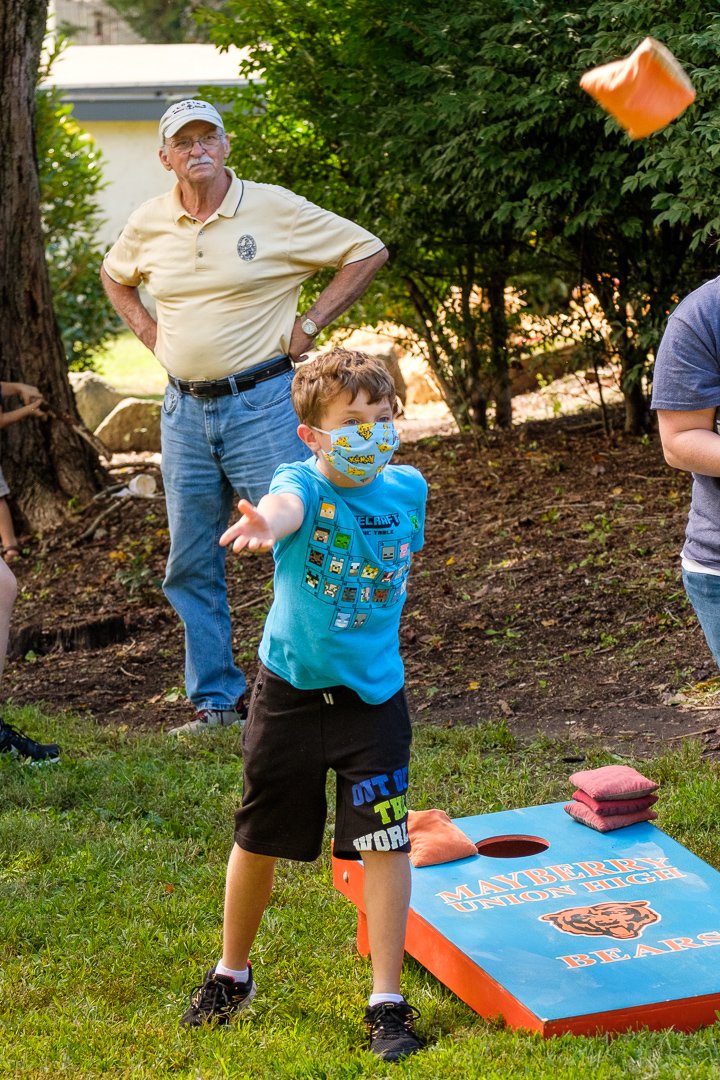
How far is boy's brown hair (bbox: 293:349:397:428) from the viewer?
9.81 ft

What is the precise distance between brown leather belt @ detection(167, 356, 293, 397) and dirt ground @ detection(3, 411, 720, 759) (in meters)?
1.53

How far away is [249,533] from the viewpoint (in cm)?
261

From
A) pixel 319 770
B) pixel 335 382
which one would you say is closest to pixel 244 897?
pixel 319 770

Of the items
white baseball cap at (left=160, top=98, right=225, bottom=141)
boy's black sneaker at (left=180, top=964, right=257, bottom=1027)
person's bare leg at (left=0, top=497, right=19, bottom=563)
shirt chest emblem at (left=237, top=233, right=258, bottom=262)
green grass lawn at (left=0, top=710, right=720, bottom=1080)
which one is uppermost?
white baseball cap at (left=160, top=98, right=225, bottom=141)

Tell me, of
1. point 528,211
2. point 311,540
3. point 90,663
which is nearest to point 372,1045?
point 311,540

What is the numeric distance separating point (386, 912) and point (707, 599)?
1.09m

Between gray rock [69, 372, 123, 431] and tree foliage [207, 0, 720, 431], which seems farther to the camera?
gray rock [69, 372, 123, 431]

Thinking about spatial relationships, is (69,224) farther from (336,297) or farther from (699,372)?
(699,372)

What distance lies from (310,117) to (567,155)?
2075 millimetres

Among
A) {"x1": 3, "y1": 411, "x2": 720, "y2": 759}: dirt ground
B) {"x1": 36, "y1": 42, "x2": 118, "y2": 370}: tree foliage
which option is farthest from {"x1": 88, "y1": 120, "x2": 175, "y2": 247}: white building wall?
{"x1": 3, "y1": 411, "x2": 720, "y2": 759}: dirt ground

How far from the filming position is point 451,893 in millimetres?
3441

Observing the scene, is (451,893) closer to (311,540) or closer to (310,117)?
(311,540)

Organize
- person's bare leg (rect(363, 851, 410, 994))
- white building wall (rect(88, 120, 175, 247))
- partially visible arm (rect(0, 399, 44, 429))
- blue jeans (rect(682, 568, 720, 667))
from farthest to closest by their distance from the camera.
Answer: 1. white building wall (rect(88, 120, 175, 247))
2. partially visible arm (rect(0, 399, 44, 429))
3. blue jeans (rect(682, 568, 720, 667))
4. person's bare leg (rect(363, 851, 410, 994))

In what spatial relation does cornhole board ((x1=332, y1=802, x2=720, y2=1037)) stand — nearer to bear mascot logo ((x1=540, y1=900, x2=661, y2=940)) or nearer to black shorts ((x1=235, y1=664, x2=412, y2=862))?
bear mascot logo ((x1=540, y1=900, x2=661, y2=940))
